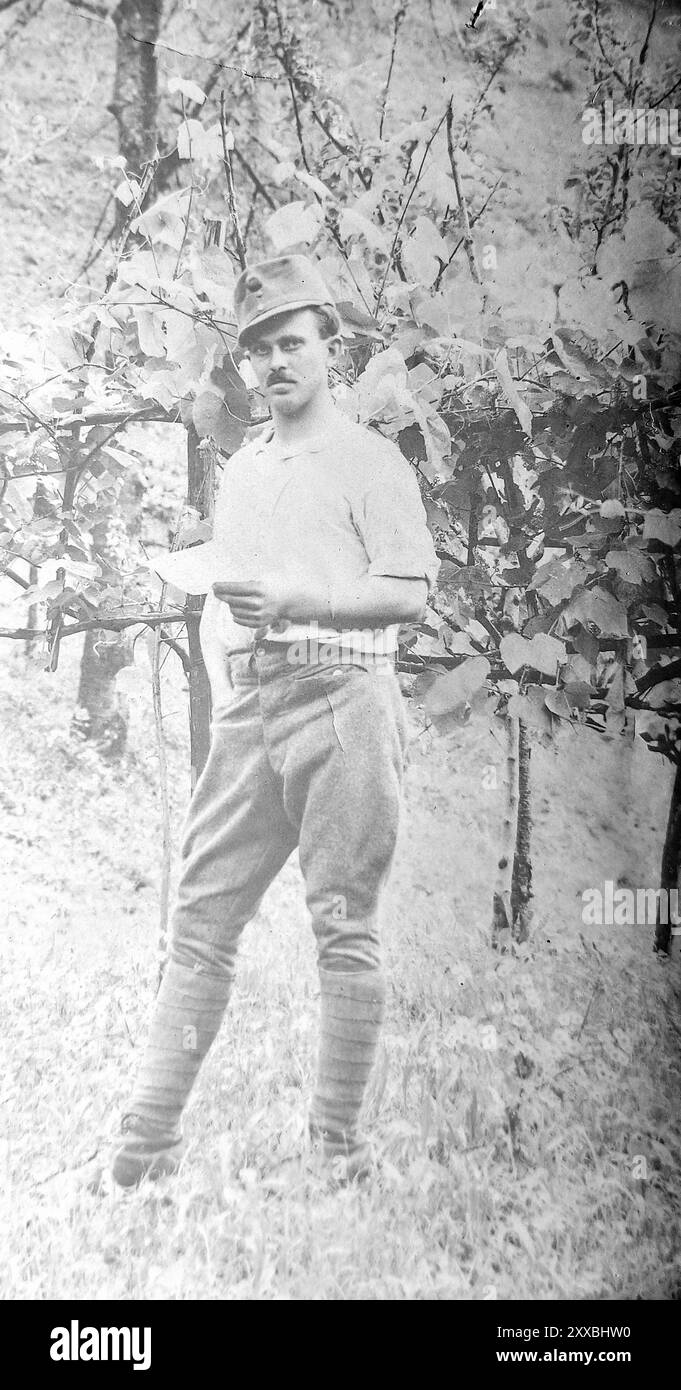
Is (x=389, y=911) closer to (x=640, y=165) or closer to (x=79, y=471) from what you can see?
(x=79, y=471)

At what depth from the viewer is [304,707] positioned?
1.53m

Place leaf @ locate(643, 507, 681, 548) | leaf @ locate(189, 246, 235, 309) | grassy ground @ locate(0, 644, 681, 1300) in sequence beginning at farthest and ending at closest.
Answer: leaf @ locate(643, 507, 681, 548) → leaf @ locate(189, 246, 235, 309) → grassy ground @ locate(0, 644, 681, 1300)

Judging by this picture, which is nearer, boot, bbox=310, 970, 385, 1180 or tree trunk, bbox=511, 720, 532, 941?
boot, bbox=310, 970, 385, 1180

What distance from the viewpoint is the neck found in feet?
5.20

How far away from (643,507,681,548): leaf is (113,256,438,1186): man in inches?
18.1

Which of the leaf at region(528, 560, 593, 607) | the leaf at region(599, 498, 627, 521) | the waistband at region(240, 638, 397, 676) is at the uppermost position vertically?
the leaf at region(599, 498, 627, 521)

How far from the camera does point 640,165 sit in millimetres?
1773

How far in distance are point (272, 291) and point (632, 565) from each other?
2.89ft

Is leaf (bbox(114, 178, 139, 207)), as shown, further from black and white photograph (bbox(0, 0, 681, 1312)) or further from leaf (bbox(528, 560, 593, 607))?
leaf (bbox(528, 560, 593, 607))

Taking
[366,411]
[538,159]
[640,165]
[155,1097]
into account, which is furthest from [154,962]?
[640,165]
